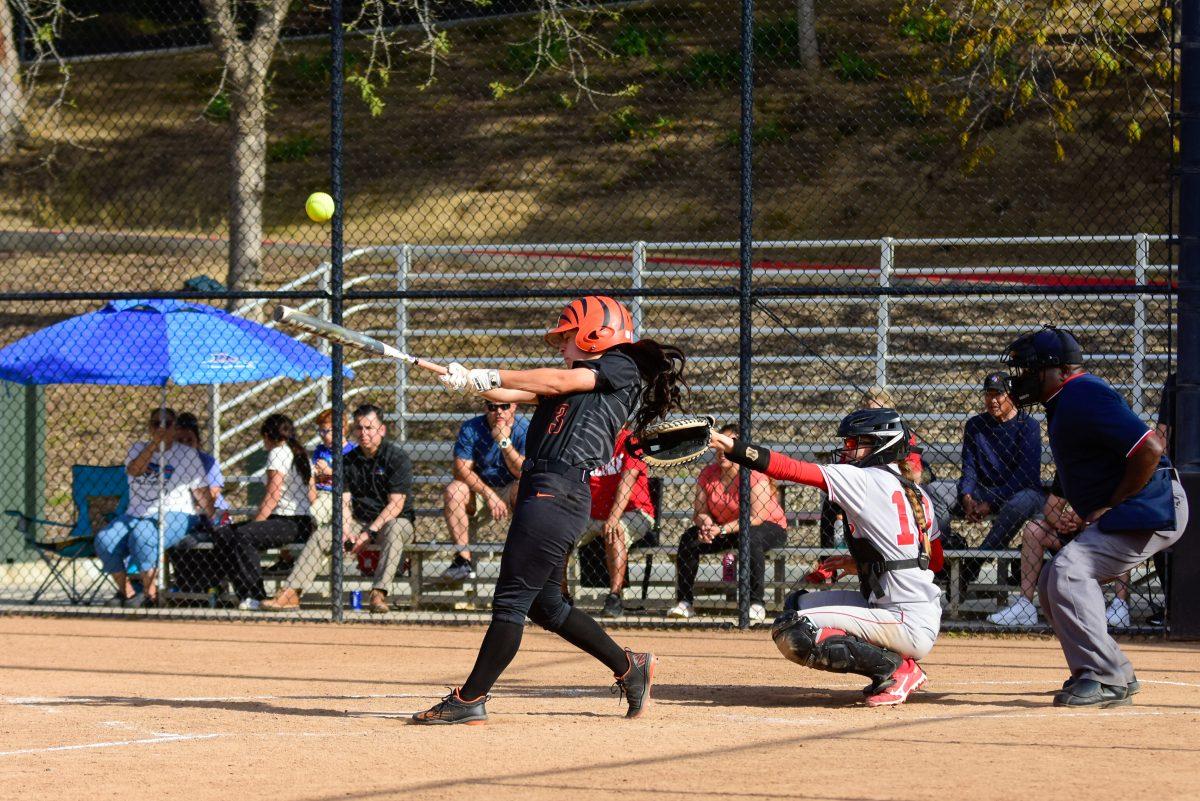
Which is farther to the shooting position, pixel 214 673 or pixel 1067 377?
pixel 214 673

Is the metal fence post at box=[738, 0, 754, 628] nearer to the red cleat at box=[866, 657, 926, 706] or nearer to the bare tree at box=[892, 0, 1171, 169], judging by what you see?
the bare tree at box=[892, 0, 1171, 169]

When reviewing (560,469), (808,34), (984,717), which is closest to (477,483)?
(560,469)

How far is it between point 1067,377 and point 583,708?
2.67 m

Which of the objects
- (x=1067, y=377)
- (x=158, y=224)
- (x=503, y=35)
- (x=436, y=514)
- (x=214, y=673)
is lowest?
(x=214, y=673)

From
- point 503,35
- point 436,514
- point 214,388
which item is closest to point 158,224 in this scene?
point 503,35

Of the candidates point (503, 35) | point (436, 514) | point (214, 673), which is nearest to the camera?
point (214, 673)

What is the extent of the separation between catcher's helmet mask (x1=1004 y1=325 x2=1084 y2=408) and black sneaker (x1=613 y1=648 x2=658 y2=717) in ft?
7.06

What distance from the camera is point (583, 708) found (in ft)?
23.2

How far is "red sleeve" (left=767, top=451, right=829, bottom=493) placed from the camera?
659cm

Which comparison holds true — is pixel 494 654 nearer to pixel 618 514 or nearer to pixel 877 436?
pixel 877 436

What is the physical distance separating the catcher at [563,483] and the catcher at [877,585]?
2.64 feet

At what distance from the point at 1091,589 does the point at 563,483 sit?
244cm

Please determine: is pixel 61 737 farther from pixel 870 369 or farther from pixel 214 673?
pixel 870 369

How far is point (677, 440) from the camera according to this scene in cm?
641
